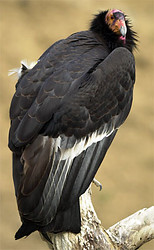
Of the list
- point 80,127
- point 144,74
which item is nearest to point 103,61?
point 80,127

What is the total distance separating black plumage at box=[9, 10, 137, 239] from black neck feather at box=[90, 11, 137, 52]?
28cm

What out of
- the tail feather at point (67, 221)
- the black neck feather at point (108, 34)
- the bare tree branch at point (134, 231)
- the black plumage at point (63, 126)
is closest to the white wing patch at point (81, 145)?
the black plumage at point (63, 126)

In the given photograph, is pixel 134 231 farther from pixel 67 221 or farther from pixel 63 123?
pixel 63 123

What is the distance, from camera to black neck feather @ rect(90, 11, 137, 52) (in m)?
5.00

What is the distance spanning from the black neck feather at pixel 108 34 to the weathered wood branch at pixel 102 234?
1.32 m

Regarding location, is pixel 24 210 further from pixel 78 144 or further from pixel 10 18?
pixel 10 18

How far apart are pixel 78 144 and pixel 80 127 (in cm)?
12

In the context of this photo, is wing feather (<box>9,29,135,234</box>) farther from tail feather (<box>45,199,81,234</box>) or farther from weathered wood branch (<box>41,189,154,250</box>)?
weathered wood branch (<box>41,189,154,250</box>)

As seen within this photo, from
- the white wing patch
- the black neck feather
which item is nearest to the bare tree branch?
the white wing patch

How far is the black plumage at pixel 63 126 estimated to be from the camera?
4.01m

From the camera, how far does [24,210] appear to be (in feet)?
12.9

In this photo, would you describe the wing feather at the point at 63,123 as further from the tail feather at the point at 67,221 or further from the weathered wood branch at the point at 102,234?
the weathered wood branch at the point at 102,234

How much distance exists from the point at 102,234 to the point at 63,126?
88 cm

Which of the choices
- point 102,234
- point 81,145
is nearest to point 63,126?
point 81,145
